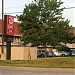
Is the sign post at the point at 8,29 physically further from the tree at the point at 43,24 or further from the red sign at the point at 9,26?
the tree at the point at 43,24

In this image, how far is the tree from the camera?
53469 millimetres

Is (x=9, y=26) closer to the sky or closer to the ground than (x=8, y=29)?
closer to the sky

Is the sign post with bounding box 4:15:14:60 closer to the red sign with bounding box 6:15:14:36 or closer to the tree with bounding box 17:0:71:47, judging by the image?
the red sign with bounding box 6:15:14:36

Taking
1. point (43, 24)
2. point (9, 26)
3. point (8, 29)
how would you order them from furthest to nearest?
point (43, 24), point (9, 26), point (8, 29)

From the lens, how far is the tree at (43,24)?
53469mm

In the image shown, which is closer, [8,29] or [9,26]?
[8,29]

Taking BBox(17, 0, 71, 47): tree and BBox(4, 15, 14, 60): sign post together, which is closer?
BBox(4, 15, 14, 60): sign post

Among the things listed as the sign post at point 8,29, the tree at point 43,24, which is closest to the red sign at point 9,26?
the sign post at point 8,29

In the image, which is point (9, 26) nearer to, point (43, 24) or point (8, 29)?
point (8, 29)

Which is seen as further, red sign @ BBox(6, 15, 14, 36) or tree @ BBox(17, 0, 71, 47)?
tree @ BBox(17, 0, 71, 47)

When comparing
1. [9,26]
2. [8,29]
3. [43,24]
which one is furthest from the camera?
[43,24]

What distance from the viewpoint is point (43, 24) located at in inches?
2130

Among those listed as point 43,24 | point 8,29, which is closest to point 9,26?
point 8,29

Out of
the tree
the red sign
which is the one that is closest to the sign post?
the red sign
